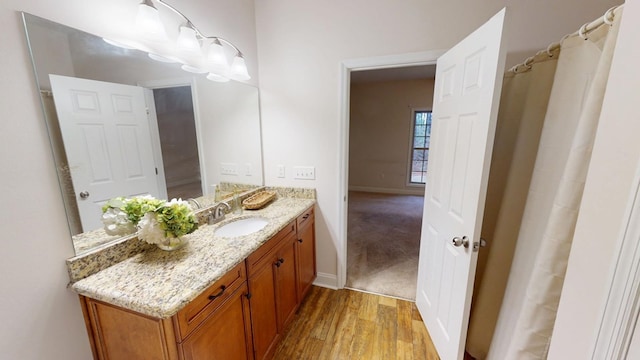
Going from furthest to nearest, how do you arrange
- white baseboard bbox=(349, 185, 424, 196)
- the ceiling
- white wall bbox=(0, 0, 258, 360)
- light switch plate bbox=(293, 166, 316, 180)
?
white baseboard bbox=(349, 185, 424, 196) < the ceiling < light switch plate bbox=(293, 166, 316, 180) < white wall bbox=(0, 0, 258, 360)

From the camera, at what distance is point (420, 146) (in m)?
5.77

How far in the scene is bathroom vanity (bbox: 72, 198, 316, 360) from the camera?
0.86 m

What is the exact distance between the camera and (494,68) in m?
1.06

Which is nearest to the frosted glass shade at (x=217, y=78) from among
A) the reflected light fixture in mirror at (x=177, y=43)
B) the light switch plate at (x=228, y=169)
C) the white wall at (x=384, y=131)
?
the reflected light fixture in mirror at (x=177, y=43)

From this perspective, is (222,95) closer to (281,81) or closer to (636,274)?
(281,81)

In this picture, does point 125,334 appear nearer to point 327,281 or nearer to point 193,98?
point 193,98

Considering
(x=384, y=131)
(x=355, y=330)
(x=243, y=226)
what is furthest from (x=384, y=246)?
(x=384, y=131)

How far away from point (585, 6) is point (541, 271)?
162 centimetres

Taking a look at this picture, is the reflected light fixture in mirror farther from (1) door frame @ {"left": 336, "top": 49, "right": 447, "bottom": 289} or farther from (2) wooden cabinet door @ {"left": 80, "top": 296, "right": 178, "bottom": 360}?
(2) wooden cabinet door @ {"left": 80, "top": 296, "right": 178, "bottom": 360}

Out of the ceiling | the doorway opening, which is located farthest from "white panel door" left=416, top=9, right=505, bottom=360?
the ceiling

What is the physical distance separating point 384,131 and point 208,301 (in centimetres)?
557

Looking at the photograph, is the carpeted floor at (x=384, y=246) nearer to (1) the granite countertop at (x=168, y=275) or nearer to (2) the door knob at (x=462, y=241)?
(2) the door knob at (x=462, y=241)

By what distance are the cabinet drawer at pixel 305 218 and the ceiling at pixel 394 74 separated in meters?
3.44

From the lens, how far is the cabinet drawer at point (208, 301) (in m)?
0.88
